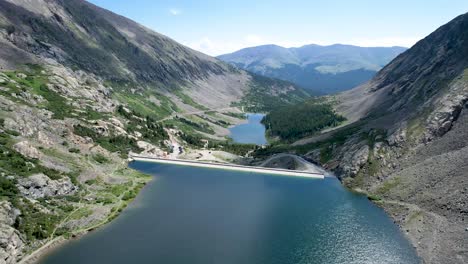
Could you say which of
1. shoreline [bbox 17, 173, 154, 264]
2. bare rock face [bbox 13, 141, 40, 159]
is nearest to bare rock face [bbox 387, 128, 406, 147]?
shoreline [bbox 17, 173, 154, 264]

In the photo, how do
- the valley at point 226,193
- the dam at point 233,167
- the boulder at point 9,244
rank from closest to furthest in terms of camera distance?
the boulder at point 9,244 < the valley at point 226,193 < the dam at point 233,167

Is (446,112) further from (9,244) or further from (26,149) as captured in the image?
(26,149)

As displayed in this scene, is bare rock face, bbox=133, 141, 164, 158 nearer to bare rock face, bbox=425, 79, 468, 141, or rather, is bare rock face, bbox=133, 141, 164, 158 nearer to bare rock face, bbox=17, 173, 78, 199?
bare rock face, bbox=17, 173, 78, 199

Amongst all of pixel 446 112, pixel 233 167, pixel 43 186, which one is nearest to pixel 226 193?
pixel 233 167

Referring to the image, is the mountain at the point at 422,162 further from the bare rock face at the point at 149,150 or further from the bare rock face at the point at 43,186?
the bare rock face at the point at 43,186

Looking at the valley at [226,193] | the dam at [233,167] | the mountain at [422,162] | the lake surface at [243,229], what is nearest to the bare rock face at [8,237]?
the valley at [226,193]

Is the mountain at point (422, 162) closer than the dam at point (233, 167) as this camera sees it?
Yes

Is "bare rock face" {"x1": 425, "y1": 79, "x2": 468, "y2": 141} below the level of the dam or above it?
above
